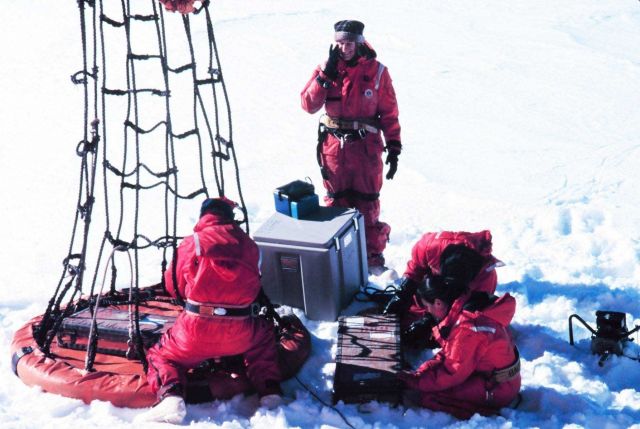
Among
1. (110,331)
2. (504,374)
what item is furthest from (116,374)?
(504,374)

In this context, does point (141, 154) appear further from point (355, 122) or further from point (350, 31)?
point (350, 31)

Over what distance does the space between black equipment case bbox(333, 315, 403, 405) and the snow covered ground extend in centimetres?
12

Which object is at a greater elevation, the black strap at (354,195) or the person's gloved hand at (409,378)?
the black strap at (354,195)

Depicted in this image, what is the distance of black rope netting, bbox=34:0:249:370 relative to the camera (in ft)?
14.9

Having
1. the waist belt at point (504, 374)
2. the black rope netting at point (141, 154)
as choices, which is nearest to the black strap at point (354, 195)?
the black rope netting at point (141, 154)

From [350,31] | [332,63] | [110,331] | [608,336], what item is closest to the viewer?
[608,336]

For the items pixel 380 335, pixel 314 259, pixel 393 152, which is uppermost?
pixel 393 152

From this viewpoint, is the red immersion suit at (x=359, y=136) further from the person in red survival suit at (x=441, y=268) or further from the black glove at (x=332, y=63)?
the person in red survival suit at (x=441, y=268)

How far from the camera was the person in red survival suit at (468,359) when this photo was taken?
391 cm

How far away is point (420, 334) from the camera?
4660mm

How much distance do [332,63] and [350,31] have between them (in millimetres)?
267

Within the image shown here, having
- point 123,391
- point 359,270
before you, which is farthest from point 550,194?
point 123,391

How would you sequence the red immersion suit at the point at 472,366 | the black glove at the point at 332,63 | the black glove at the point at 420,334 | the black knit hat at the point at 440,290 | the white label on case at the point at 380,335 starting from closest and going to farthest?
the red immersion suit at the point at 472,366, the black knit hat at the point at 440,290, the white label on case at the point at 380,335, the black glove at the point at 420,334, the black glove at the point at 332,63

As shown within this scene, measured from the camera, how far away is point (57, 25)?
12203mm
